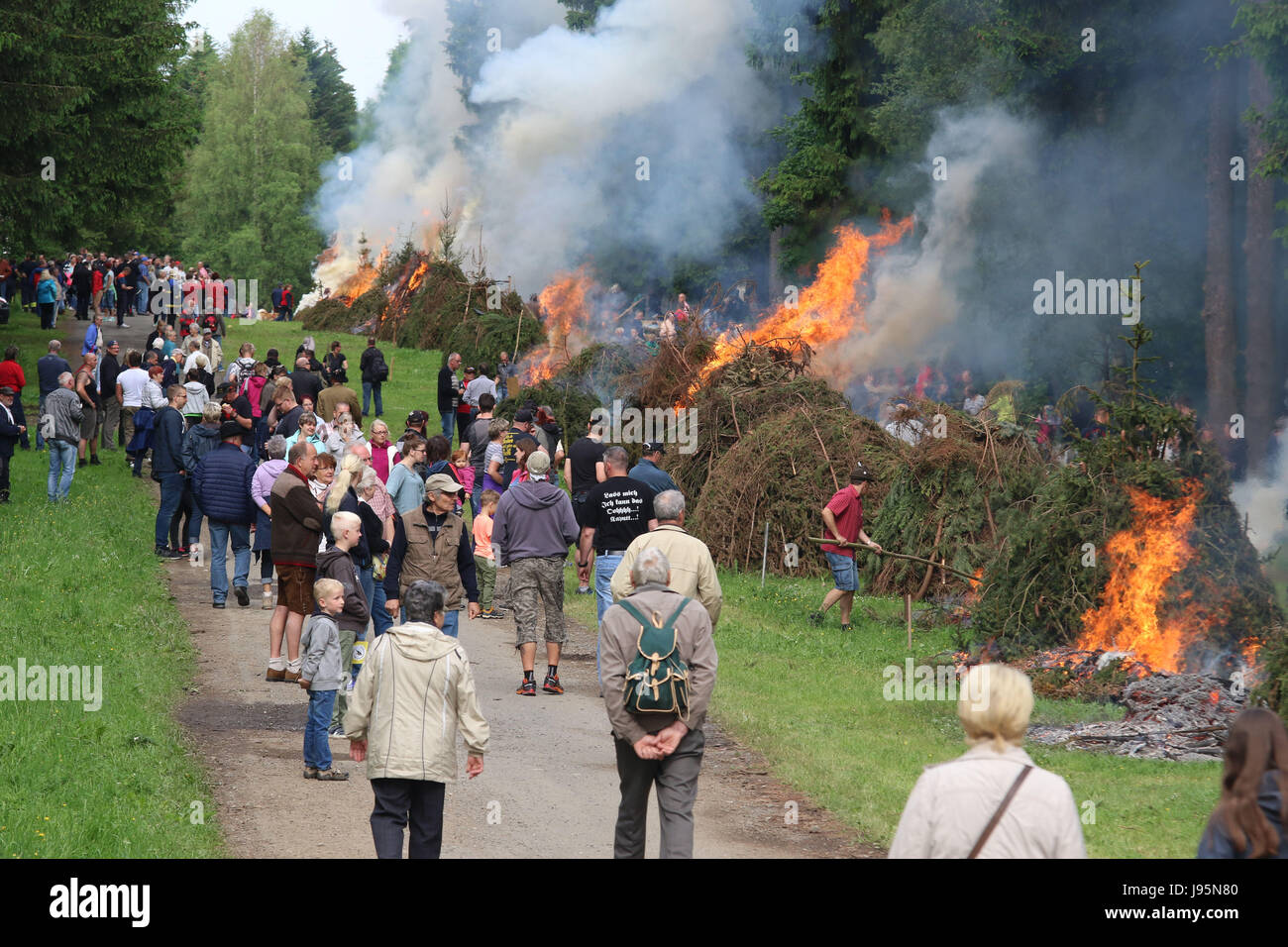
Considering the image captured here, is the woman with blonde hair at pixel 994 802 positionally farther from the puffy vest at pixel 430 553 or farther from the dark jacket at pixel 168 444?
the dark jacket at pixel 168 444

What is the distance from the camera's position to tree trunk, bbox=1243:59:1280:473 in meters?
21.7

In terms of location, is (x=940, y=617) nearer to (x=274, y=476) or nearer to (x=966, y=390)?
(x=274, y=476)

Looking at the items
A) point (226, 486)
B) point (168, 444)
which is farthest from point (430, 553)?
point (168, 444)

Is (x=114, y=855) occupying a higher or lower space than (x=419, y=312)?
lower

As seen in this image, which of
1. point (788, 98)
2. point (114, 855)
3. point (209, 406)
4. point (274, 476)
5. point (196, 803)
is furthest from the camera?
point (788, 98)

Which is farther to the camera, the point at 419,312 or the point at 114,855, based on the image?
the point at 419,312

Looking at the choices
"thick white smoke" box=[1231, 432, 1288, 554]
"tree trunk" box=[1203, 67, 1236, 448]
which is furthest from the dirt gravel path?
"tree trunk" box=[1203, 67, 1236, 448]

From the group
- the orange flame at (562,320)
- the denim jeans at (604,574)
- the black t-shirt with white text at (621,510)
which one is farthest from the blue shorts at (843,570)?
the orange flame at (562,320)

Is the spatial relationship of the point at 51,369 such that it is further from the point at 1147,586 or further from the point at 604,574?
the point at 1147,586

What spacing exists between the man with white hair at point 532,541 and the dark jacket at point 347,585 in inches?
91.0

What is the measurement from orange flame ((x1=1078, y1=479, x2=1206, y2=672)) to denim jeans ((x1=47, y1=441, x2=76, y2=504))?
13.4 meters
